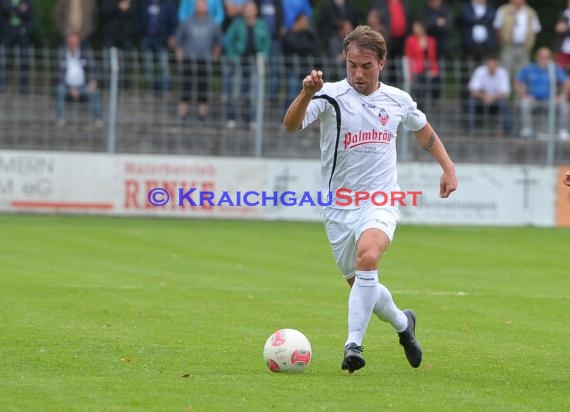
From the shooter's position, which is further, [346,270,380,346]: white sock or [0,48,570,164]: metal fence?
[0,48,570,164]: metal fence

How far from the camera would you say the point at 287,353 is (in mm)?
8703

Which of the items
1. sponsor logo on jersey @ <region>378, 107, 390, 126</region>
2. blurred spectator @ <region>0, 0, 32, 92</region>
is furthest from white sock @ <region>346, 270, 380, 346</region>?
blurred spectator @ <region>0, 0, 32, 92</region>

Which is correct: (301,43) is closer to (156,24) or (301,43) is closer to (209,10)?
(209,10)

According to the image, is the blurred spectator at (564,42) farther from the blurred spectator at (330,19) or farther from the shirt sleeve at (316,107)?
the shirt sleeve at (316,107)

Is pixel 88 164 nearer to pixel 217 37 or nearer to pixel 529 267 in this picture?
pixel 217 37

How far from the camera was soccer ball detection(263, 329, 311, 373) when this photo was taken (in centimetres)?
871

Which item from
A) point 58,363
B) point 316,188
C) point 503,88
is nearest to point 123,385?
point 58,363

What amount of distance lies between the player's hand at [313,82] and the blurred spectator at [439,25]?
17.3m

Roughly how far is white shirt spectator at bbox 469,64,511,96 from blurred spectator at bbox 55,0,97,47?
24.2ft

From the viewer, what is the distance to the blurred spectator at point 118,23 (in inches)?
1006

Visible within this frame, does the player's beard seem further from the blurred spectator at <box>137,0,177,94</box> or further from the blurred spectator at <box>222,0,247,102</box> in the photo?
the blurred spectator at <box>137,0,177,94</box>

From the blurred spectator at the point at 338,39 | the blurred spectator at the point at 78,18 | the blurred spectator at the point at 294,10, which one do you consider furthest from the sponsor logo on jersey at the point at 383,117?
the blurred spectator at the point at 78,18

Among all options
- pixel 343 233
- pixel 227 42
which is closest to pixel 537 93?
pixel 227 42

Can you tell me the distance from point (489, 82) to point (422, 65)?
1272 millimetres
